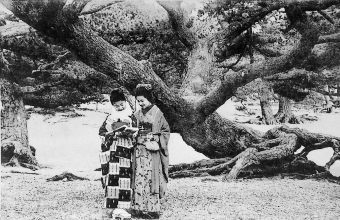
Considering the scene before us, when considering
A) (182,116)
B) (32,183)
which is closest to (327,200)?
(182,116)

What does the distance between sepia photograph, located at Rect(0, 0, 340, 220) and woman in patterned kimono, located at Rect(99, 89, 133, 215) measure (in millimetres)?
264

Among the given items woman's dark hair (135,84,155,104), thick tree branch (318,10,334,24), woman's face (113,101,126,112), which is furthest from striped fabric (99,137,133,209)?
thick tree branch (318,10,334,24)

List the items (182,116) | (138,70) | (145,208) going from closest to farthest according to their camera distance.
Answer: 1. (145,208)
2. (138,70)
3. (182,116)

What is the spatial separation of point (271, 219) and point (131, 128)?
1.47 metres

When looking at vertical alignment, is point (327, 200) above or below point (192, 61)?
below

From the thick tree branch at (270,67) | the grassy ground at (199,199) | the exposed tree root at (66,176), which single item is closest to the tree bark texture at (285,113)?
the thick tree branch at (270,67)

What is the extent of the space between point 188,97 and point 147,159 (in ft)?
4.67

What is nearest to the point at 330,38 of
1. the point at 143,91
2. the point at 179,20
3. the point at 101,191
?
the point at 179,20

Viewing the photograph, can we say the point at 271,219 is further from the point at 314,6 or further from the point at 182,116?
the point at 314,6

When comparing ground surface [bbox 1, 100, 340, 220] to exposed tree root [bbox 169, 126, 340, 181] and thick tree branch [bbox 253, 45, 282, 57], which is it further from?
thick tree branch [bbox 253, 45, 282, 57]

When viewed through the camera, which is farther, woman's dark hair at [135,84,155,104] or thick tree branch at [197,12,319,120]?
thick tree branch at [197,12,319,120]

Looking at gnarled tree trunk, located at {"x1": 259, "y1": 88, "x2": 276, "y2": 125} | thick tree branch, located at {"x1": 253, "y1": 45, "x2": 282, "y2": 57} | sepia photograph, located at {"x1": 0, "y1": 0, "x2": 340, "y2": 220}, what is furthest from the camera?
thick tree branch, located at {"x1": 253, "y1": 45, "x2": 282, "y2": 57}

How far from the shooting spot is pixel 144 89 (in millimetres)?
3535

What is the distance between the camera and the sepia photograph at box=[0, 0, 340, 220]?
3.98m
